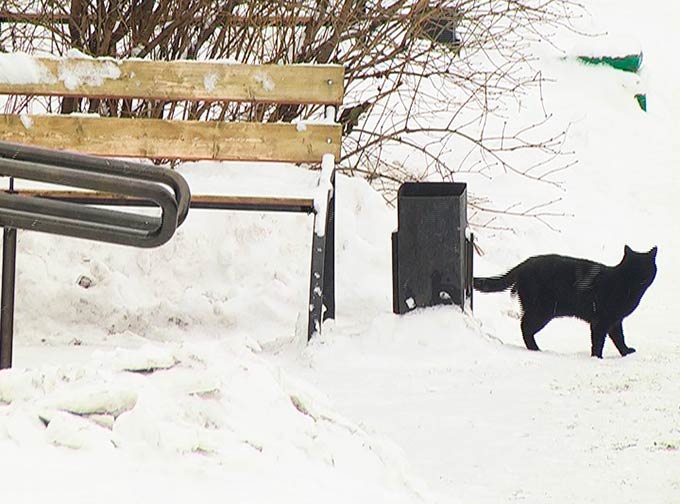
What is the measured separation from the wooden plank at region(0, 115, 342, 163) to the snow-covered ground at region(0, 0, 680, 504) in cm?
18

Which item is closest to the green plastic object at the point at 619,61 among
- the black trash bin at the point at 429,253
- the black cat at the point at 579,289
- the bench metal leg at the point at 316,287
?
the black cat at the point at 579,289

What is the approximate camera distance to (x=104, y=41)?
20.6 ft

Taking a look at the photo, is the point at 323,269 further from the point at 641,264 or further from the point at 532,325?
the point at 641,264

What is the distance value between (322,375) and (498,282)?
Result: 4.32ft

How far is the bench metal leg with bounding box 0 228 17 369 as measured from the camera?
3715 mm

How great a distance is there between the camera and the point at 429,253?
510 centimetres

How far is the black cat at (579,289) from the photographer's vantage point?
17.1 feet

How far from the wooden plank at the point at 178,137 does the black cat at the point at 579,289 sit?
1055 mm

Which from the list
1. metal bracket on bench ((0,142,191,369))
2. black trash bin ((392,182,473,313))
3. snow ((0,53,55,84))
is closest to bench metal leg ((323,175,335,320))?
black trash bin ((392,182,473,313))

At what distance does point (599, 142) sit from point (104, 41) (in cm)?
485

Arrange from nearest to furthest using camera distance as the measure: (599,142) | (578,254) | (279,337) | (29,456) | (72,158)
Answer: (29,456)
(72,158)
(279,337)
(578,254)
(599,142)

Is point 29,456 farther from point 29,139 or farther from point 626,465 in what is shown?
point 29,139

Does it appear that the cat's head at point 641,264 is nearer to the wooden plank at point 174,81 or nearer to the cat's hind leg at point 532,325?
the cat's hind leg at point 532,325

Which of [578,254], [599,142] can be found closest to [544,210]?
[578,254]
